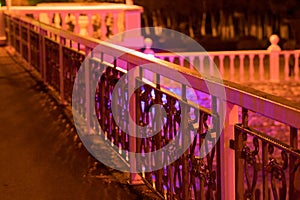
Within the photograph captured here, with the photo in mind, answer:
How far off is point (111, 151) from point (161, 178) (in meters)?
1.86

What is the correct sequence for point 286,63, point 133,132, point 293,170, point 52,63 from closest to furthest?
point 293,170
point 133,132
point 52,63
point 286,63

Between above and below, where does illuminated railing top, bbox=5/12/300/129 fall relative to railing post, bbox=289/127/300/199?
above

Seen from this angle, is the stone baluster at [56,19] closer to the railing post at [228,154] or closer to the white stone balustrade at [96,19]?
the white stone balustrade at [96,19]

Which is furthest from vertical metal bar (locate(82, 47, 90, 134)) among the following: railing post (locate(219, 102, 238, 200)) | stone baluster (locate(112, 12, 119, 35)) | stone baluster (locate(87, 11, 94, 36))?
stone baluster (locate(112, 12, 119, 35))

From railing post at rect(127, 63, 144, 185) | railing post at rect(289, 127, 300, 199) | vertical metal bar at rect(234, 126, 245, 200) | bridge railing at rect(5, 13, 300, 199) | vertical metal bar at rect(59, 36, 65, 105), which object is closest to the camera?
railing post at rect(289, 127, 300, 199)

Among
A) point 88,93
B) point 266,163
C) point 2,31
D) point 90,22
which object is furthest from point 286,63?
point 266,163

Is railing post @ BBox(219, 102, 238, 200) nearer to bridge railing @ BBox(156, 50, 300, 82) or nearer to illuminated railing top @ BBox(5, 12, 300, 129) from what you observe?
illuminated railing top @ BBox(5, 12, 300, 129)

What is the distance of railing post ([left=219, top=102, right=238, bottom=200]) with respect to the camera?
15.2 ft

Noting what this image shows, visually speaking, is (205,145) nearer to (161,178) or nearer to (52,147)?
(161,178)

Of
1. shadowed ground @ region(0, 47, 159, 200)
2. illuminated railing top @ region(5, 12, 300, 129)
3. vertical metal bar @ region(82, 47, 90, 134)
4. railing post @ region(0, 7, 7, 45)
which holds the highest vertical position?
illuminated railing top @ region(5, 12, 300, 129)

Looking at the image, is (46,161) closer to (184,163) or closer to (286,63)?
(184,163)

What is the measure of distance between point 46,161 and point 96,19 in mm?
13537

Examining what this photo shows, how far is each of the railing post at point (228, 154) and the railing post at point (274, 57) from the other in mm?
15763

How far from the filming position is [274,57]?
2059 cm
